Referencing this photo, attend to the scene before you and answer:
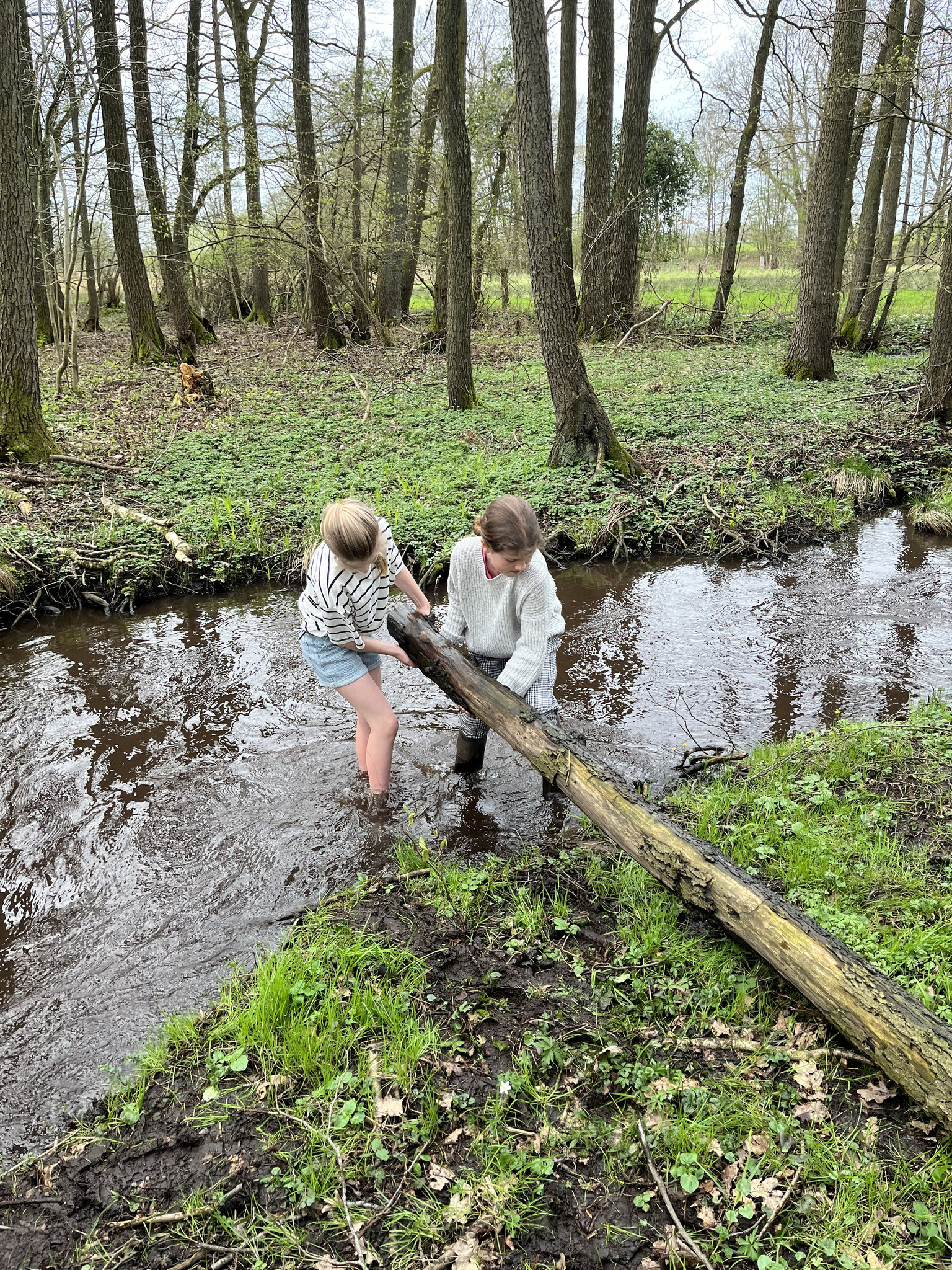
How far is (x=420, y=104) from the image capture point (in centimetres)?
1767

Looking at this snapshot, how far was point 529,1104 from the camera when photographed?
2580 millimetres

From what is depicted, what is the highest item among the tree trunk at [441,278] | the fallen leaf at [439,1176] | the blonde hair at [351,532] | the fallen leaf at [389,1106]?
the tree trunk at [441,278]

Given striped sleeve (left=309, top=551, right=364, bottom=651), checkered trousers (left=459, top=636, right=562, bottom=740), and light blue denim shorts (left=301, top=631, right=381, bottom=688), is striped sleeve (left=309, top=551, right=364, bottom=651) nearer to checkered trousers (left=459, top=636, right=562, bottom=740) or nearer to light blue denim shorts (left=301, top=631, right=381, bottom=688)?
light blue denim shorts (left=301, top=631, right=381, bottom=688)

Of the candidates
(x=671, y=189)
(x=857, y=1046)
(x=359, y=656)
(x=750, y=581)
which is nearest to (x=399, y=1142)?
(x=857, y=1046)

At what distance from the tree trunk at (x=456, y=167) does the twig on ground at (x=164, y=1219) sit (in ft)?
36.9

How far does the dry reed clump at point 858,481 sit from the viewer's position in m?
9.40

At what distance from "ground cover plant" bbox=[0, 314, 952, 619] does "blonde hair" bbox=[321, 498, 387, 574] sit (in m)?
4.10

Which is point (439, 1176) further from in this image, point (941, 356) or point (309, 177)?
point (309, 177)

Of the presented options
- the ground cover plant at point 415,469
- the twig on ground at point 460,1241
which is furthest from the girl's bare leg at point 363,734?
the ground cover plant at point 415,469

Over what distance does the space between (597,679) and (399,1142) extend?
4.05m

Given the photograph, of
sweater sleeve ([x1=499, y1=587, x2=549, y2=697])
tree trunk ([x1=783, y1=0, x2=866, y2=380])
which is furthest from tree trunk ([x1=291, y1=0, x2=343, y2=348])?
sweater sleeve ([x1=499, y1=587, x2=549, y2=697])

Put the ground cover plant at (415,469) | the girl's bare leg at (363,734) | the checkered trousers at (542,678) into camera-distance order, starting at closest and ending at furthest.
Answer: the checkered trousers at (542,678) → the girl's bare leg at (363,734) → the ground cover plant at (415,469)

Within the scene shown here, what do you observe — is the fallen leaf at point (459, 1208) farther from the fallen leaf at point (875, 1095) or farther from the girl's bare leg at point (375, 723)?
the girl's bare leg at point (375, 723)

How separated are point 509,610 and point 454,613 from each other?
418 millimetres
